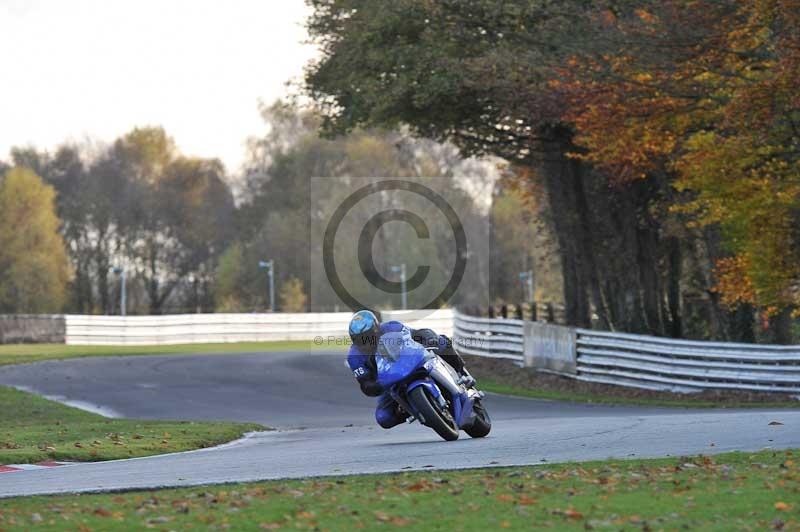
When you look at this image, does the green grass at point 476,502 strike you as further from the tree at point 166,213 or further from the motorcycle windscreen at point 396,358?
the tree at point 166,213

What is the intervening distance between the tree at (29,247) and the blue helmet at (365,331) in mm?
70177

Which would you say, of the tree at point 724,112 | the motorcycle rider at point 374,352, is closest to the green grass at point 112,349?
the tree at point 724,112

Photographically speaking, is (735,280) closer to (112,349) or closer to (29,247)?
(112,349)

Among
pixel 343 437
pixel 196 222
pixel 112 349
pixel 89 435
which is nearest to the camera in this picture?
pixel 343 437

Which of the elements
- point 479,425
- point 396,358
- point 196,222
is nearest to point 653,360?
point 479,425

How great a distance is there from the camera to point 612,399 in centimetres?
2762

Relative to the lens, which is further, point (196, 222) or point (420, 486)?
point (196, 222)

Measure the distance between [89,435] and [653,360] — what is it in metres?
14.7

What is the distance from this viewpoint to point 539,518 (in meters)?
8.59

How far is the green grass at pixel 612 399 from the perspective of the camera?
81.3 feet

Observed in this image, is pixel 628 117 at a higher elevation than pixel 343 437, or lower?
higher

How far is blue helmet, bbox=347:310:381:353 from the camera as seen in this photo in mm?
13641

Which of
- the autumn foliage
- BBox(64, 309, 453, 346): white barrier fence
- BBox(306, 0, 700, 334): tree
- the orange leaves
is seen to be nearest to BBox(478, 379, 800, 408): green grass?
the orange leaves

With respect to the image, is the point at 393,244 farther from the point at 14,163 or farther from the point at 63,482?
the point at 63,482
